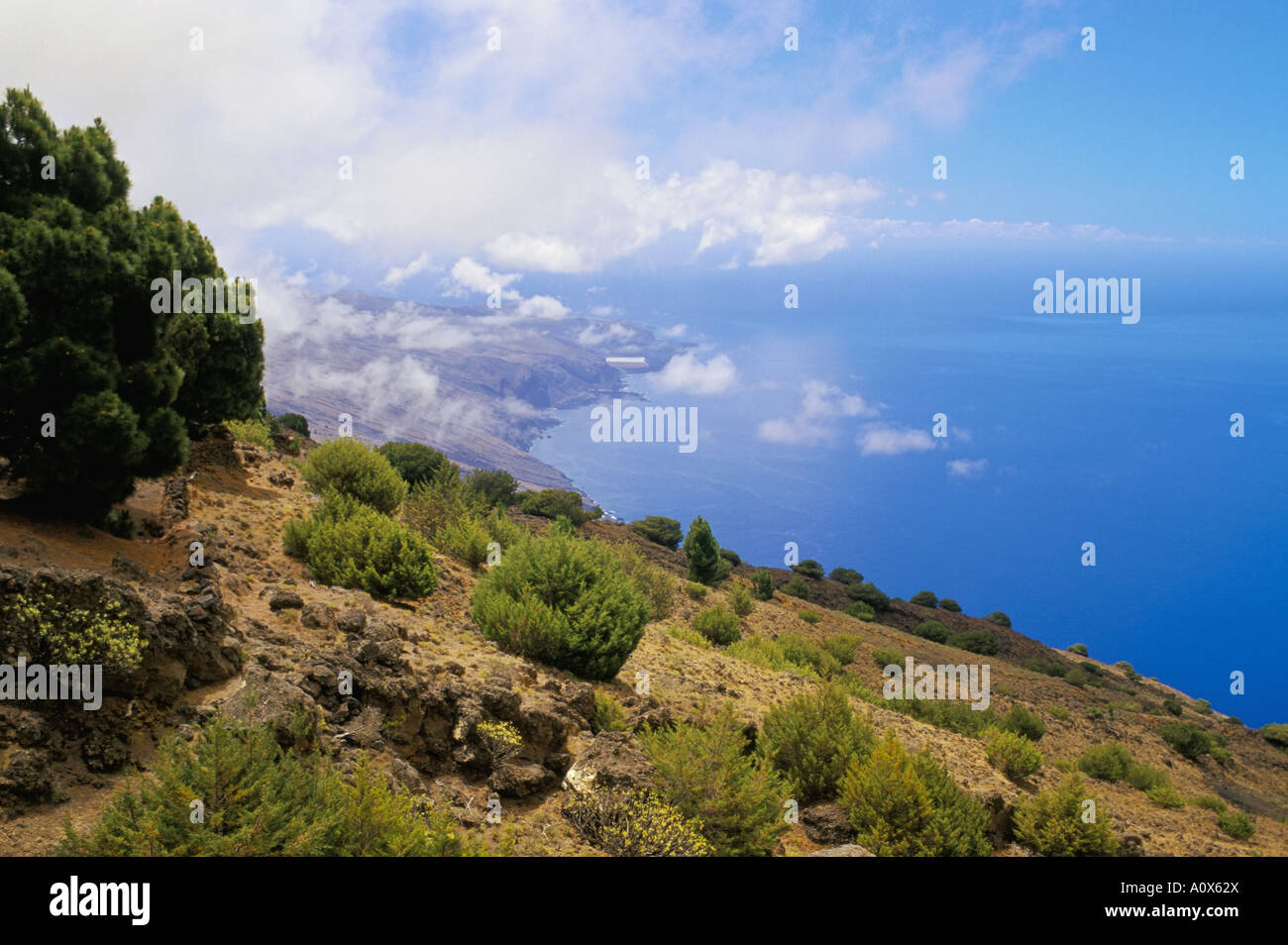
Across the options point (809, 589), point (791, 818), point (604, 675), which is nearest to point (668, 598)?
point (604, 675)

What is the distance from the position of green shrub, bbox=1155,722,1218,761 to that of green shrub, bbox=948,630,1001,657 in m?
13.2

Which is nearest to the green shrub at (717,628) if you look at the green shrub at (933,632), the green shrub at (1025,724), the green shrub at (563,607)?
the green shrub at (1025,724)

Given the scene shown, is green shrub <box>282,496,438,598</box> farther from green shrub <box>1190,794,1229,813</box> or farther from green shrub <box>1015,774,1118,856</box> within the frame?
green shrub <box>1190,794,1229,813</box>

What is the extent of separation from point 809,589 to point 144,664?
1582 inches

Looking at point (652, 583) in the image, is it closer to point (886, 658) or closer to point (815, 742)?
point (886, 658)

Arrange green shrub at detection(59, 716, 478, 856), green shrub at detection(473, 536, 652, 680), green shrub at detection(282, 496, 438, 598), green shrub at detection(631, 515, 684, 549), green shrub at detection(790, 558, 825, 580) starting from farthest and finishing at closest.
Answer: green shrub at detection(790, 558, 825, 580) < green shrub at detection(631, 515, 684, 549) < green shrub at detection(282, 496, 438, 598) < green shrub at detection(473, 536, 652, 680) < green shrub at detection(59, 716, 478, 856)

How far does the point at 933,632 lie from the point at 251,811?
127 ft

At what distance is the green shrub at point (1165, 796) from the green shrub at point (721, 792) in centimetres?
1338

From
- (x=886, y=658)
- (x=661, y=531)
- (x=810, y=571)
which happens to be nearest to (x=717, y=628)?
(x=886, y=658)

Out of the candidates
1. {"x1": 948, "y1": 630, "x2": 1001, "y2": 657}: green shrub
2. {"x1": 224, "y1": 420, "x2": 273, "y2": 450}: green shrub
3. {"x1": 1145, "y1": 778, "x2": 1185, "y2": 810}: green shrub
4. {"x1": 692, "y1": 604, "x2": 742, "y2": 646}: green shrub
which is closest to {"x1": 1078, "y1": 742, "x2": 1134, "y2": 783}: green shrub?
{"x1": 1145, "y1": 778, "x2": 1185, "y2": 810}: green shrub

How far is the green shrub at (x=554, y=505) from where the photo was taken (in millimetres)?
35344

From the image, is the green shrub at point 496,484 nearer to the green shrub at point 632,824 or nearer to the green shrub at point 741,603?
the green shrub at point 741,603

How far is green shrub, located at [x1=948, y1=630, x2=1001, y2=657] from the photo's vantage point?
3728 cm
